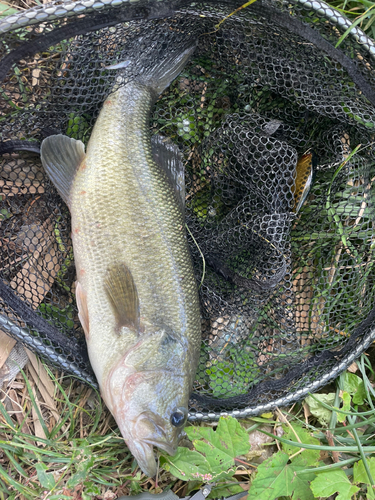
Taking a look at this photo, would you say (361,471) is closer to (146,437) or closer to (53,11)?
(146,437)

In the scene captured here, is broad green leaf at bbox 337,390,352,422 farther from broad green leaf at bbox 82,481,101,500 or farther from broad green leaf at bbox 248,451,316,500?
broad green leaf at bbox 82,481,101,500

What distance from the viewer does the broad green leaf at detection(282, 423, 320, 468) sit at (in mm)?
2424

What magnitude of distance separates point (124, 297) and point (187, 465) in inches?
43.2

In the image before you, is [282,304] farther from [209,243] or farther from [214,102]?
[214,102]

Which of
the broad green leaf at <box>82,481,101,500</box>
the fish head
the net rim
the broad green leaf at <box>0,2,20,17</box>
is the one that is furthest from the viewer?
the broad green leaf at <box>0,2,20,17</box>

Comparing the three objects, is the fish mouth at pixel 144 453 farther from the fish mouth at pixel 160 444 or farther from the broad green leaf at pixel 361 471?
the broad green leaf at pixel 361 471

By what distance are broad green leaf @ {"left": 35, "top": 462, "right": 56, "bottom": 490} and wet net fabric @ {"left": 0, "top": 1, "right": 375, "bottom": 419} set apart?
520mm

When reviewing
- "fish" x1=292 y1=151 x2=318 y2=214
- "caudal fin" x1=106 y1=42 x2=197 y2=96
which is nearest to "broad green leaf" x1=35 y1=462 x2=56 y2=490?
"fish" x1=292 y1=151 x2=318 y2=214

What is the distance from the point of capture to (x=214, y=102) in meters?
2.65

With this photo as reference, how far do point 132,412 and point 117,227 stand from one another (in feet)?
3.28

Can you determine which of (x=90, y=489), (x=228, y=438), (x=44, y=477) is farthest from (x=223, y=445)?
(x=44, y=477)

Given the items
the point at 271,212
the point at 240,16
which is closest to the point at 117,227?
the point at 271,212

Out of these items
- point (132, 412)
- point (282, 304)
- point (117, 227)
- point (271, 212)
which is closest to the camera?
point (132, 412)

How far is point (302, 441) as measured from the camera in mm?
2531
